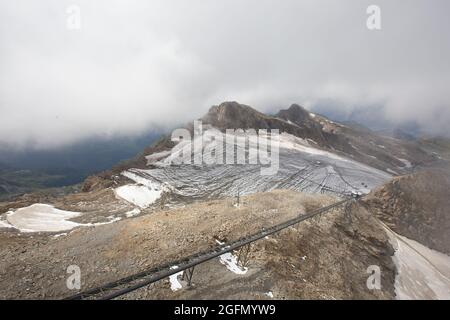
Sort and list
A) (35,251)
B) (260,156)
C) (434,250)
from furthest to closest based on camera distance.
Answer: (260,156) → (434,250) → (35,251)

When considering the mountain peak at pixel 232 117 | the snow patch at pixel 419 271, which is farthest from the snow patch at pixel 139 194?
the mountain peak at pixel 232 117

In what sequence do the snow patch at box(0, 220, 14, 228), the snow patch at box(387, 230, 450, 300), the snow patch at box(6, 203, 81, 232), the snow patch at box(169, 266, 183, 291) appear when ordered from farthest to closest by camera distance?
1. the snow patch at box(387, 230, 450, 300)
2. the snow patch at box(6, 203, 81, 232)
3. the snow patch at box(0, 220, 14, 228)
4. the snow patch at box(169, 266, 183, 291)

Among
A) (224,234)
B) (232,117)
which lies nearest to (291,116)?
(232,117)

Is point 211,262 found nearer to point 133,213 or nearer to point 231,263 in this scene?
point 231,263

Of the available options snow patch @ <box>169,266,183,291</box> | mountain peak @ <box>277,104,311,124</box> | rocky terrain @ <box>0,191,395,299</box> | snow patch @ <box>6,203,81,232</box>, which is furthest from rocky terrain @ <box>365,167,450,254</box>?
mountain peak @ <box>277,104,311,124</box>

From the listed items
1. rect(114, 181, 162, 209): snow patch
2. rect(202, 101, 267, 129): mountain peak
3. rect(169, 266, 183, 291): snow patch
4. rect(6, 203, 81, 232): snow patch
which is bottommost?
rect(114, 181, 162, 209): snow patch

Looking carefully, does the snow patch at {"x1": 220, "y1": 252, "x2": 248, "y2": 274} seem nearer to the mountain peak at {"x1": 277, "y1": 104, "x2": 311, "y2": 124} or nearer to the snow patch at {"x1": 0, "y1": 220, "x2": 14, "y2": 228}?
the snow patch at {"x1": 0, "y1": 220, "x2": 14, "y2": 228}

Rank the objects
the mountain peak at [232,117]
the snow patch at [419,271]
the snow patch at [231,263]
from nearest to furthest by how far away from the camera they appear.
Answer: the snow patch at [231,263] < the snow patch at [419,271] < the mountain peak at [232,117]

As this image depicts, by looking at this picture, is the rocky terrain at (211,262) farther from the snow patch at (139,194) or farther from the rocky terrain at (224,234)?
the snow patch at (139,194)

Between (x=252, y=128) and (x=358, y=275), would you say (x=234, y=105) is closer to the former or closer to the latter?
(x=252, y=128)

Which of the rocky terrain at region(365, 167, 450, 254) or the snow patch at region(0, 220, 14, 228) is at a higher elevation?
the snow patch at region(0, 220, 14, 228)
